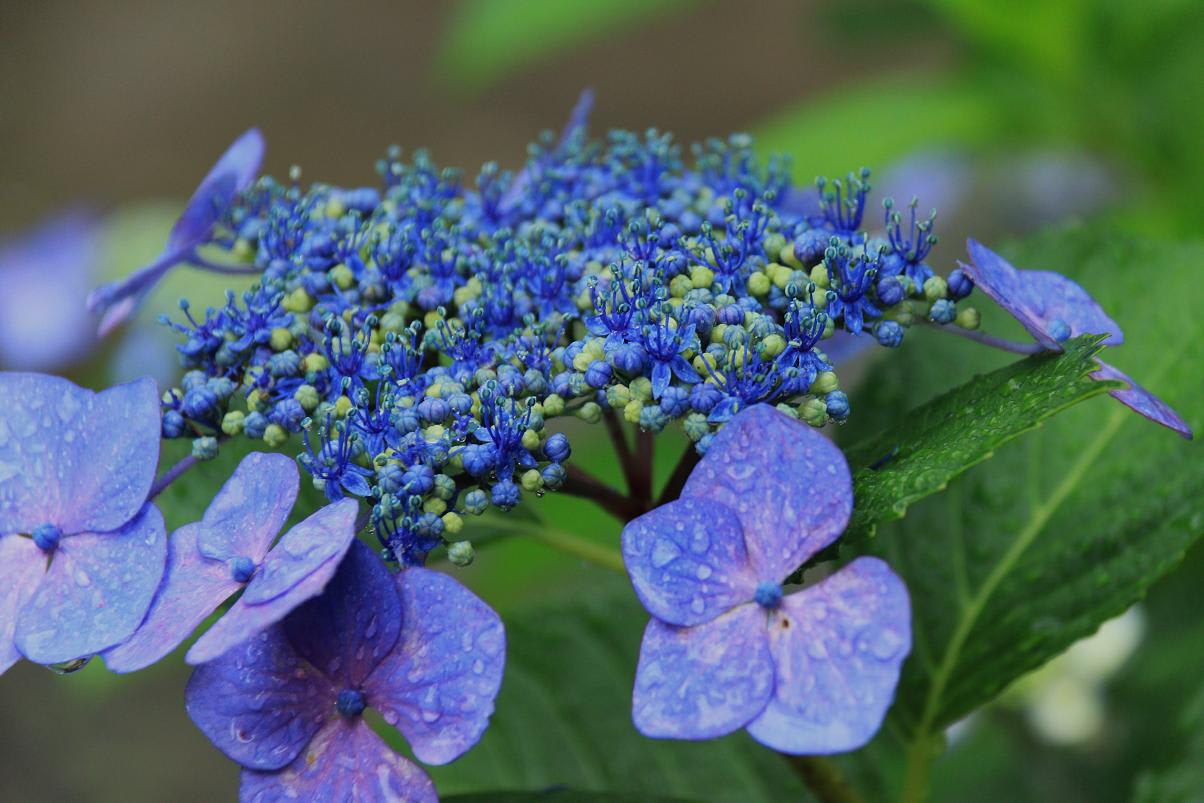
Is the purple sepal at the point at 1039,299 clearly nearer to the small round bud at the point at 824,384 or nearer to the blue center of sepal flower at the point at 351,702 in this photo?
the small round bud at the point at 824,384

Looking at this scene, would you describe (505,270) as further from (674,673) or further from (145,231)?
(145,231)

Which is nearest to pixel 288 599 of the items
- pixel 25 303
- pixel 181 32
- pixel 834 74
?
pixel 25 303

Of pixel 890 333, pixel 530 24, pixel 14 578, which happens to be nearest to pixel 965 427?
pixel 890 333

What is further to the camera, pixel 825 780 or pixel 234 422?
pixel 825 780

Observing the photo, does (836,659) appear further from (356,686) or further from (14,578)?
(14,578)

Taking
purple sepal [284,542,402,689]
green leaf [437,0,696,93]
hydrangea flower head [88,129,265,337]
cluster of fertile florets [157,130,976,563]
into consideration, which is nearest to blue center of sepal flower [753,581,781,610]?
cluster of fertile florets [157,130,976,563]

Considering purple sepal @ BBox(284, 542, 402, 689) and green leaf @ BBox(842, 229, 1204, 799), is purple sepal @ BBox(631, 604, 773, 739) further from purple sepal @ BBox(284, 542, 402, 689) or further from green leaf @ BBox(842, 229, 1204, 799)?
green leaf @ BBox(842, 229, 1204, 799)

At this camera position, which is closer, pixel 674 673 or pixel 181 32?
pixel 674 673

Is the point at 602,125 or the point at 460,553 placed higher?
the point at 460,553
